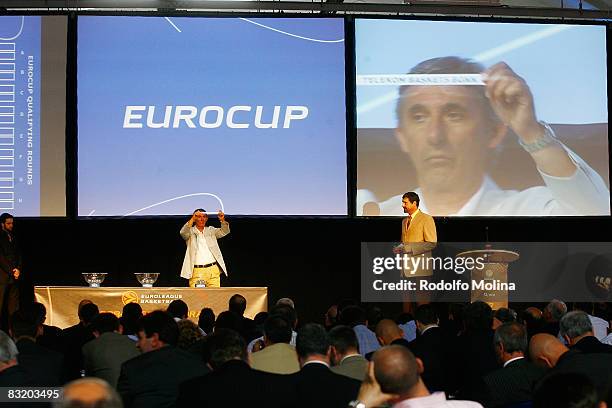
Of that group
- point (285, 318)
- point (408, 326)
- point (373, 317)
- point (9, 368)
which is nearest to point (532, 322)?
point (408, 326)

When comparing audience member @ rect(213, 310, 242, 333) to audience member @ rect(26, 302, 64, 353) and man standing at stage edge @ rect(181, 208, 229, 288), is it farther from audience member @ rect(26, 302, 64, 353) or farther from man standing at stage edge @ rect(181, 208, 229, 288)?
man standing at stage edge @ rect(181, 208, 229, 288)

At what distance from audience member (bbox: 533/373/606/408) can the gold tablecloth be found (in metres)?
6.91

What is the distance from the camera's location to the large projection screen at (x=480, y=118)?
11.0m

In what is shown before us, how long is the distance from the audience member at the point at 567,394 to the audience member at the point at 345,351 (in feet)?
6.41

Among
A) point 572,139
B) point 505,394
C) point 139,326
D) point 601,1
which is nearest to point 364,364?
point 505,394

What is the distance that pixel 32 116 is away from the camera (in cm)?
1082

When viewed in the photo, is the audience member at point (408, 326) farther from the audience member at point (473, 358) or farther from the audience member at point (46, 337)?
the audience member at point (46, 337)

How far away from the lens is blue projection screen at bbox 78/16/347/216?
1084 centimetres

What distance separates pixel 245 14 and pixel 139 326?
271 inches

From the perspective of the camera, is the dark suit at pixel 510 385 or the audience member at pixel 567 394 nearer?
the audience member at pixel 567 394

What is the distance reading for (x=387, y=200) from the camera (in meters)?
11.0

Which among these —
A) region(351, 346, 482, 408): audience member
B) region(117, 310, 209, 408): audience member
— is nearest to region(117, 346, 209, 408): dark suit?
region(117, 310, 209, 408): audience member

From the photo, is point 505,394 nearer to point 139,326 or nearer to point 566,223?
point 139,326

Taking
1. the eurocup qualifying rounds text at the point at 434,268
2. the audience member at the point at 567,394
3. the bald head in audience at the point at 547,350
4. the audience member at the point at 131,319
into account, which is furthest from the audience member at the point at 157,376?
the eurocup qualifying rounds text at the point at 434,268
